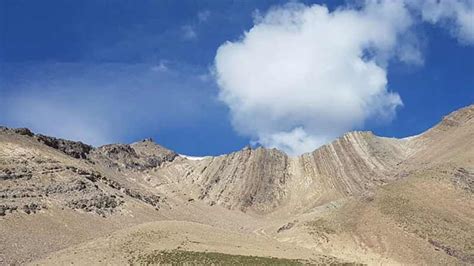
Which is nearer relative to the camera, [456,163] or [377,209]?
[377,209]

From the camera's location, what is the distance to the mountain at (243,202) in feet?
221

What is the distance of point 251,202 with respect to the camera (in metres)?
121

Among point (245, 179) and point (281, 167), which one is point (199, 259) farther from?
point (281, 167)

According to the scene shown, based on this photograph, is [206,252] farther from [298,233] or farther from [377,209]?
[377,209]

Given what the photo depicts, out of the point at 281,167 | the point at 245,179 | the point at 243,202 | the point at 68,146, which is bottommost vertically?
the point at 243,202

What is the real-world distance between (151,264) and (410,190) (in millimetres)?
46426

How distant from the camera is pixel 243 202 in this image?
120562 mm

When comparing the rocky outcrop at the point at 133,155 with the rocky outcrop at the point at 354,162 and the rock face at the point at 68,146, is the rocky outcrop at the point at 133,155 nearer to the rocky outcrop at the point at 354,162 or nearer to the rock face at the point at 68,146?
the rock face at the point at 68,146

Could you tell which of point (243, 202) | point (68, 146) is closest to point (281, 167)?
point (243, 202)

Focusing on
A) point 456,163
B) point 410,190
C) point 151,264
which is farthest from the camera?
point 456,163

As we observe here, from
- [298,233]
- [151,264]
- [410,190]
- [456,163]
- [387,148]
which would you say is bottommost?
[151,264]

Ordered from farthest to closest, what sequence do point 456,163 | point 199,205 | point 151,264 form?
1. point 199,205
2. point 456,163
3. point 151,264

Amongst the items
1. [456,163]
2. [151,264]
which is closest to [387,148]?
[456,163]

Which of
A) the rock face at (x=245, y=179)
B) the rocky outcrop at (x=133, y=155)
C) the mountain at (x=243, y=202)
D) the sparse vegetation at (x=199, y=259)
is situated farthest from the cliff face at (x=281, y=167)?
the sparse vegetation at (x=199, y=259)
